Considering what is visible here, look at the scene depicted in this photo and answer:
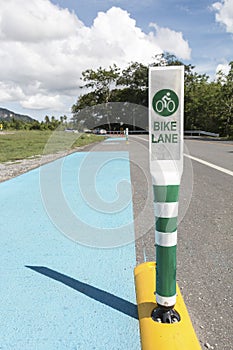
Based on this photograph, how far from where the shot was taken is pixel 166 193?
204 centimetres

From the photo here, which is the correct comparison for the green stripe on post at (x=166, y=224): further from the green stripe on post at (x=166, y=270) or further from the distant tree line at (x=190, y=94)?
the distant tree line at (x=190, y=94)

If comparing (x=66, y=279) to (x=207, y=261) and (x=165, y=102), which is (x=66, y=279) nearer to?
(x=207, y=261)

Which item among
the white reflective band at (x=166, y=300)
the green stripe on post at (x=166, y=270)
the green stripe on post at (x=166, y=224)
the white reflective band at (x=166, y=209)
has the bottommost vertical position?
the white reflective band at (x=166, y=300)

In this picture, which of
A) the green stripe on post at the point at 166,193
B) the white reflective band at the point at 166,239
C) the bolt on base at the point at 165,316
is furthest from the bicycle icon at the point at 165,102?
the bolt on base at the point at 165,316

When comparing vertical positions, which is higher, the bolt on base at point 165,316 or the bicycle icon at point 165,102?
the bicycle icon at point 165,102

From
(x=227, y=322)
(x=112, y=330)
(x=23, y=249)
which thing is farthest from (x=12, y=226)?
(x=227, y=322)

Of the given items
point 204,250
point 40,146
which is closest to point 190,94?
point 40,146

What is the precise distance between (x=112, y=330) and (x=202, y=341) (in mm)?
583

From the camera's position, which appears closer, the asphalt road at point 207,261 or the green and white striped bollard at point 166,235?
the green and white striped bollard at point 166,235

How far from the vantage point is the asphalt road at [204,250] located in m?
2.38

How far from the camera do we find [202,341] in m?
2.17

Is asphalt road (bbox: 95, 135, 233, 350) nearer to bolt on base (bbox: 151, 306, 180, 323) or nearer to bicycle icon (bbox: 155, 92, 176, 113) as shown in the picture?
bolt on base (bbox: 151, 306, 180, 323)

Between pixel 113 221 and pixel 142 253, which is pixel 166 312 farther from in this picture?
pixel 113 221

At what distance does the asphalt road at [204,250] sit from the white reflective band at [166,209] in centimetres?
84
